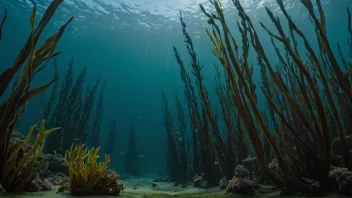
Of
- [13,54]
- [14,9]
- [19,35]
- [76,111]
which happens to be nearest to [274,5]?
[76,111]

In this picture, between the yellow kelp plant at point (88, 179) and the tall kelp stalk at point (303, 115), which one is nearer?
the tall kelp stalk at point (303, 115)

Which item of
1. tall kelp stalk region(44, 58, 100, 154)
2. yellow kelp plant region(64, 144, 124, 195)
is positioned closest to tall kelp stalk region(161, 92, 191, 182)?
tall kelp stalk region(44, 58, 100, 154)

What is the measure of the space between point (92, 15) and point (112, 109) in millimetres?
66742

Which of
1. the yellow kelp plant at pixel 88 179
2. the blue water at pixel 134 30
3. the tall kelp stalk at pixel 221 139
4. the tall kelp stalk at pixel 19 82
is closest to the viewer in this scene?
the tall kelp stalk at pixel 19 82

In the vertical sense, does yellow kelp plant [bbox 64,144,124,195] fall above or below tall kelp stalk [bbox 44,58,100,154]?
below

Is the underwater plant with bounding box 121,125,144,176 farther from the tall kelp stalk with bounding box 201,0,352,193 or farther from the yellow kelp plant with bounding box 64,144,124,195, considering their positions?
the tall kelp stalk with bounding box 201,0,352,193

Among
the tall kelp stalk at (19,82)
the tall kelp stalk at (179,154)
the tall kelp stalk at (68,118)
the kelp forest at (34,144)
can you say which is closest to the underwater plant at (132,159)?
the tall kelp stalk at (68,118)

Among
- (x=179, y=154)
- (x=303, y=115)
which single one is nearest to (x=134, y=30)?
(x=179, y=154)

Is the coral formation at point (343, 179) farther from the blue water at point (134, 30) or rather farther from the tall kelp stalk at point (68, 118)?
the blue water at point (134, 30)

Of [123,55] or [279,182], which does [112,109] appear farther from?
[279,182]

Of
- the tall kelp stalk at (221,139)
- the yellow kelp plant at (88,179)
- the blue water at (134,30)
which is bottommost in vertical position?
the yellow kelp plant at (88,179)

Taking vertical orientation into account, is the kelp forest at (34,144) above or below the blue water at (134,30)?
below

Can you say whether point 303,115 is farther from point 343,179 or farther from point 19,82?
point 19,82

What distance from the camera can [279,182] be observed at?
8.17ft
